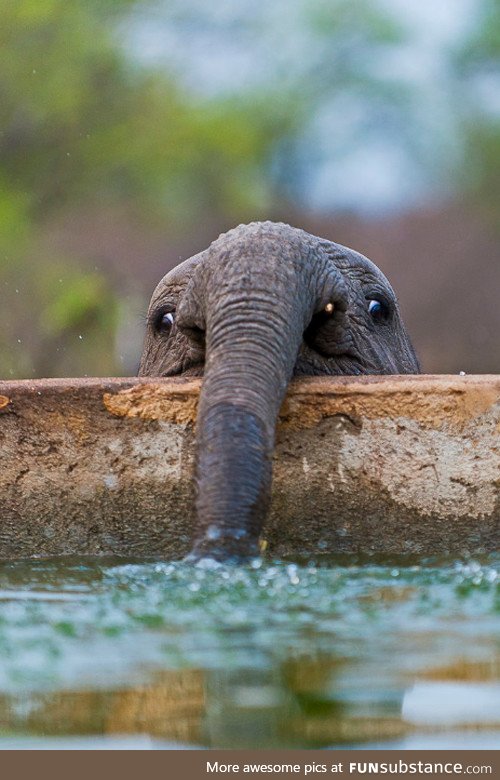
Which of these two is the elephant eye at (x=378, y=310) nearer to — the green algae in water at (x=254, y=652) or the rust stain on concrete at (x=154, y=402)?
the rust stain on concrete at (x=154, y=402)

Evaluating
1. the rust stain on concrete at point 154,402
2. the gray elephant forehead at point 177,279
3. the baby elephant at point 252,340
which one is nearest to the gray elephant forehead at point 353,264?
the baby elephant at point 252,340

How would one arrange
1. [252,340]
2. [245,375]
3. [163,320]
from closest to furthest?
[245,375], [252,340], [163,320]

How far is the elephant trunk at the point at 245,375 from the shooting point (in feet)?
21.0

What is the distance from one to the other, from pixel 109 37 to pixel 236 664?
1420 inches

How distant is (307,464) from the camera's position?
7102 millimetres

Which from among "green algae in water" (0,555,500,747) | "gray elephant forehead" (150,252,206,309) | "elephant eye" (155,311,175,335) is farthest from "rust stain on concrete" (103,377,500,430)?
"elephant eye" (155,311,175,335)

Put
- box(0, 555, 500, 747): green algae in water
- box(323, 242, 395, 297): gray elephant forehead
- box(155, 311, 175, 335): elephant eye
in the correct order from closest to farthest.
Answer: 1. box(0, 555, 500, 747): green algae in water
2. box(323, 242, 395, 297): gray elephant forehead
3. box(155, 311, 175, 335): elephant eye

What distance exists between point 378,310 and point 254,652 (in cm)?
434

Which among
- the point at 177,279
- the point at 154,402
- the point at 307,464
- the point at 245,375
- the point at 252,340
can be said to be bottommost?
the point at 307,464

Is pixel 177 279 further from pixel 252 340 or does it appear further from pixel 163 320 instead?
pixel 252 340

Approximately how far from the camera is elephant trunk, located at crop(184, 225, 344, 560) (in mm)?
6406

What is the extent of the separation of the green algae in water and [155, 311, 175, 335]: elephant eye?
2580 millimetres

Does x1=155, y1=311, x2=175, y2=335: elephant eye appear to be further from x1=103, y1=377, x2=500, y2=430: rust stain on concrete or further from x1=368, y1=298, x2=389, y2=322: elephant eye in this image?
x1=103, y1=377, x2=500, y2=430: rust stain on concrete

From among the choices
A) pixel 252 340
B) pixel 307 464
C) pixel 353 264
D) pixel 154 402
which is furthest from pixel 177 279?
pixel 307 464
